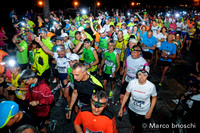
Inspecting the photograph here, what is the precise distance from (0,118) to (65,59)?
9.01 feet

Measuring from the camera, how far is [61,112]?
480 cm

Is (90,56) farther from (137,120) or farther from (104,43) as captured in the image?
(137,120)

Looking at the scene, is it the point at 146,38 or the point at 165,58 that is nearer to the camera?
the point at 165,58

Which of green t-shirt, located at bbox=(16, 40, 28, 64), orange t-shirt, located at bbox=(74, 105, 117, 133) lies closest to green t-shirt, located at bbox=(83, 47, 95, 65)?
green t-shirt, located at bbox=(16, 40, 28, 64)

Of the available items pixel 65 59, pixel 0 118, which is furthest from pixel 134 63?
pixel 0 118

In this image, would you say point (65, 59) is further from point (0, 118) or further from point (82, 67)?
point (0, 118)

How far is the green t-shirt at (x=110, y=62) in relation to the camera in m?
5.01

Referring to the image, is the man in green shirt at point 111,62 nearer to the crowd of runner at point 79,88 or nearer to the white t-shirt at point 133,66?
the crowd of runner at point 79,88

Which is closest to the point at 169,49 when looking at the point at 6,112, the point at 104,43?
the point at 104,43

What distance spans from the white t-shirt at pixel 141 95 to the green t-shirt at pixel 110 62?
1.83 meters

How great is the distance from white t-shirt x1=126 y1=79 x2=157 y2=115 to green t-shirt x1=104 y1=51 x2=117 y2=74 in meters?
1.83

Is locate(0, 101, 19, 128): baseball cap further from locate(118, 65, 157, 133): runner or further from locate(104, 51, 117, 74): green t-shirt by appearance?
locate(104, 51, 117, 74): green t-shirt

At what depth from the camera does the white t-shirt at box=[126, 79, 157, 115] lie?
123 inches

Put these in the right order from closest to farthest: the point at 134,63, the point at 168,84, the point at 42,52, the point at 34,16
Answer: the point at 134,63
the point at 42,52
the point at 168,84
the point at 34,16
